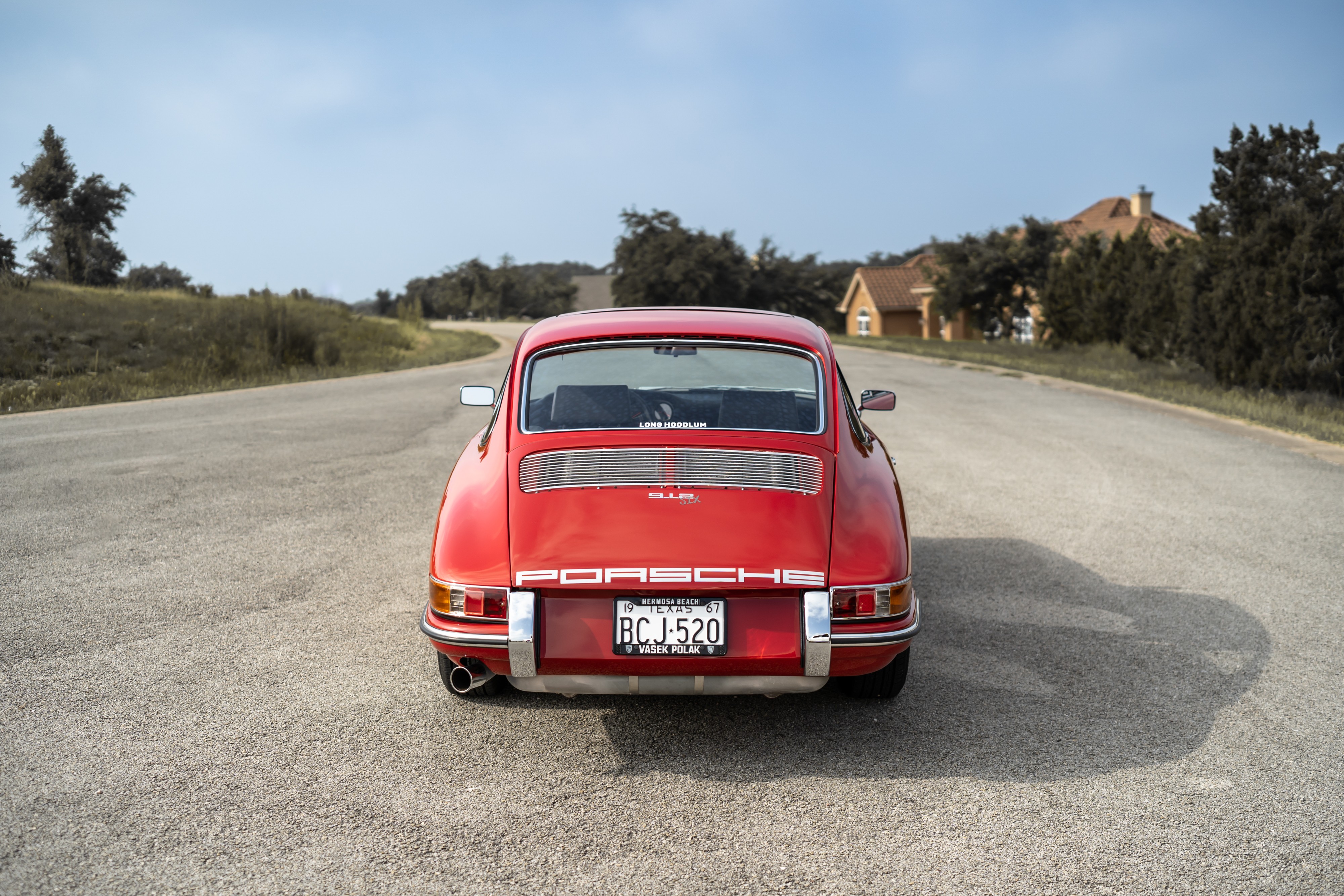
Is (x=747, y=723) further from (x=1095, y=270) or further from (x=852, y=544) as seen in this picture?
(x=1095, y=270)

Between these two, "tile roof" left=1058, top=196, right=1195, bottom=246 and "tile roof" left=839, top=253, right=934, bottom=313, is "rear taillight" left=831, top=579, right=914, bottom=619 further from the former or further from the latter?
"tile roof" left=839, top=253, right=934, bottom=313

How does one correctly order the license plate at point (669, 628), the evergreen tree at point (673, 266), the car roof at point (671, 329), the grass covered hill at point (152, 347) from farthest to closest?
the evergreen tree at point (673, 266) → the grass covered hill at point (152, 347) → the car roof at point (671, 329) → the license plate at point (669, 628)

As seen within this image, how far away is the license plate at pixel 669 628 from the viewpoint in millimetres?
3461

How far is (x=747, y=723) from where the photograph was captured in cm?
405

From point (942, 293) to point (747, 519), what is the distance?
5054 cm

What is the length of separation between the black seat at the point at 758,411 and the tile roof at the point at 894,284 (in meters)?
63.6

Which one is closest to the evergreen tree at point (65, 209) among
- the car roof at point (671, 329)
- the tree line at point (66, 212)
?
the tree line at point (66, 212)

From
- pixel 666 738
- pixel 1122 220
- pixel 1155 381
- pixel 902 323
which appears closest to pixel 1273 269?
pixel 1155 381

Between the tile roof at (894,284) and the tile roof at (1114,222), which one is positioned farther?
the tile roof at (894,284)

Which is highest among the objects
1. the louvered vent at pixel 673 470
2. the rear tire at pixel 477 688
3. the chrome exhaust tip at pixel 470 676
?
the louvered vent at pixel 673 470

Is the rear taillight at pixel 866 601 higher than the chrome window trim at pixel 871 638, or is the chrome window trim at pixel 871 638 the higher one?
the rear taillight at pixel 866 601

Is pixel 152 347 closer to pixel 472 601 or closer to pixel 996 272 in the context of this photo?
pixel 472 601

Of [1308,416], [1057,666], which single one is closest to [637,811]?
[1057,666]

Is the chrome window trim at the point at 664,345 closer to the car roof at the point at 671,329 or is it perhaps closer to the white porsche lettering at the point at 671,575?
the car roof at the point at 671,329
